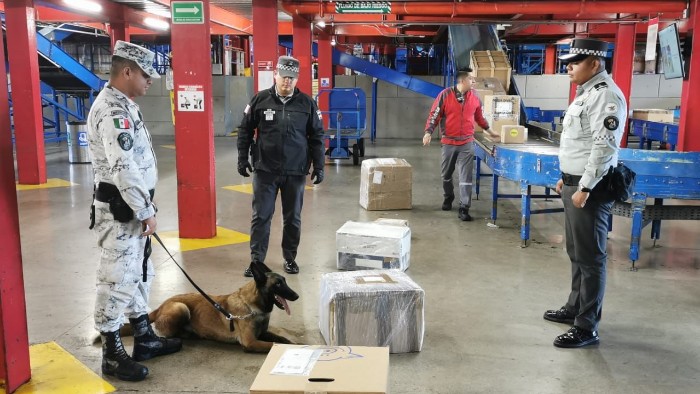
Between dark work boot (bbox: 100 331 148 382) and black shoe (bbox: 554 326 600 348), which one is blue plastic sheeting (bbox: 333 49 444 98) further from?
dark work boot (bbox: 100 331 148 382)

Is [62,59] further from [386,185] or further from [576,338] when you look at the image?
[576,338]

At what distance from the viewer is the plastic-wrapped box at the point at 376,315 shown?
3.67 meters

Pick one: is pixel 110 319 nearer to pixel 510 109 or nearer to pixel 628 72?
pixel 510 109

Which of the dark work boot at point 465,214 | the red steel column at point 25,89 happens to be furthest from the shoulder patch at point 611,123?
the red steel column at point 25,89

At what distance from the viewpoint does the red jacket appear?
25.2ft

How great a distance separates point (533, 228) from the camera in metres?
7.41

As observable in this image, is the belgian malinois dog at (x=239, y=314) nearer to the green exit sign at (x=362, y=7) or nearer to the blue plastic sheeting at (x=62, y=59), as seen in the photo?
the green exit sign at (x=362, y=7)

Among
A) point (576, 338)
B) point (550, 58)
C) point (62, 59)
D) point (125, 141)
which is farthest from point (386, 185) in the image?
point (550, 58)

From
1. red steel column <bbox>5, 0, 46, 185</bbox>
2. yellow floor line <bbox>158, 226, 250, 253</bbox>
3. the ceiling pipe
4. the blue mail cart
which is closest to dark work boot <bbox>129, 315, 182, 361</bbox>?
yellow floor line <bbox>158, 226, 250, 253</bbox>

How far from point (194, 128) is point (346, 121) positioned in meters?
7.93

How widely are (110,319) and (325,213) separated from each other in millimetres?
4953

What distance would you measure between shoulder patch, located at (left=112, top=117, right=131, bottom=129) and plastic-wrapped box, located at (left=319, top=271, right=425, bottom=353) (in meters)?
1.55

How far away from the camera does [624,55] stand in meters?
13.7

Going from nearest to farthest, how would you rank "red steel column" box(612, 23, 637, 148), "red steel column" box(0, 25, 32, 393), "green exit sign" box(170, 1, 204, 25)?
"red steel column" box(0, 25, 32, 393)
"green exit sign" box(170, 1, 204, 25)
"red steel column" box(612, 23, 637, 148)
